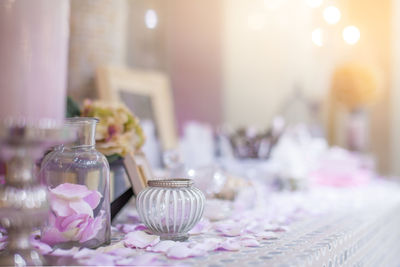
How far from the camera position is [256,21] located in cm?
280

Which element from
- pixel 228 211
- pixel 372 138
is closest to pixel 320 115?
pixel 372 138

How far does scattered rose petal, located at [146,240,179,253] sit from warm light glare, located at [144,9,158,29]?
1290 mm

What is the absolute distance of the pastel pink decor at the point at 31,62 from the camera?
0.69 m

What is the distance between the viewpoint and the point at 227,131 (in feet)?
6.63

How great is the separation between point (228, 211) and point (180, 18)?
125 cm

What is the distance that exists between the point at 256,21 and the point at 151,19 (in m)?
1.03

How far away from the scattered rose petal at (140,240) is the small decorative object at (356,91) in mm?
→ 2114

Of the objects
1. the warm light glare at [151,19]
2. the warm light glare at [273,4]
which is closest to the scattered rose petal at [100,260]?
the warm light glare at [151,19]

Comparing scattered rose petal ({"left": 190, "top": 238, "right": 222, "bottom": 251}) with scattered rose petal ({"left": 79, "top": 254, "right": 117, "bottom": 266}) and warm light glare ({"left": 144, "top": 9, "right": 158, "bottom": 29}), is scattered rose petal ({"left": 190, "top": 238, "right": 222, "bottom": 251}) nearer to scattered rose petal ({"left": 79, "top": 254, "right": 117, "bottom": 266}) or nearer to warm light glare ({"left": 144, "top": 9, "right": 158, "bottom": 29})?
scattered rose petal ({"left": 79, "top": 254, "right": 117, "bottom": 266})

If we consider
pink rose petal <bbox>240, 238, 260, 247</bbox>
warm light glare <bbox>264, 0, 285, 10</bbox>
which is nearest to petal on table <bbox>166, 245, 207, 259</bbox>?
pink rose petal <bbox>240, 238, 260, 247</bbox>

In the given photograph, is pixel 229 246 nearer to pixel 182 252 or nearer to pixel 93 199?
pixel 182 252

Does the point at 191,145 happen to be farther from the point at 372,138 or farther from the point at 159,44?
the point at 372,138

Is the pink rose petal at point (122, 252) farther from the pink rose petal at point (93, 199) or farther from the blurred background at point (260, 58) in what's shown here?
the blurred background at point (260, 58)

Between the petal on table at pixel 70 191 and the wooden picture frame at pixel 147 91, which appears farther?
the wooden picture frame at pixel 147 91
